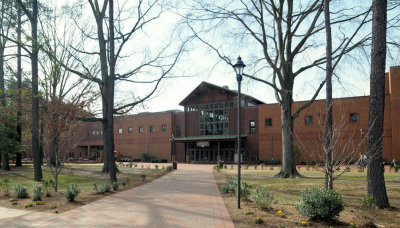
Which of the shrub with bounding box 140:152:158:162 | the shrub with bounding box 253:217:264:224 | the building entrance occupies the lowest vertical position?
the shrub with bounding box 140:152:158:162

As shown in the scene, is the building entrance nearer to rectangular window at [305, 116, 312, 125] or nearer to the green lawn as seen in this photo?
rectangular window at [305, 116, 312, 125]

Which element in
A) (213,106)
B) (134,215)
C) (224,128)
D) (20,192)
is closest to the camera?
(134,215)

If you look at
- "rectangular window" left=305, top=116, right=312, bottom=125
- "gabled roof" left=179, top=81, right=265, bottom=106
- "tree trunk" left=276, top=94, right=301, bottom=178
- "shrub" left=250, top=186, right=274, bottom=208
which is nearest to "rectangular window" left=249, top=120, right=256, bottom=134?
"gabled roof" left=179, top=81, right=265, bottom=106

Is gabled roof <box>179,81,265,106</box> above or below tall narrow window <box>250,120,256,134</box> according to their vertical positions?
Answer: above

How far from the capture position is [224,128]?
1715 inches

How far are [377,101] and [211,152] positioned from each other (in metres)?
37.8

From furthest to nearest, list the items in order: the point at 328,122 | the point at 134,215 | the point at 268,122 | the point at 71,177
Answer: the point at 268,122, the point at 71,177, the point at 328,122, the point at 134,215

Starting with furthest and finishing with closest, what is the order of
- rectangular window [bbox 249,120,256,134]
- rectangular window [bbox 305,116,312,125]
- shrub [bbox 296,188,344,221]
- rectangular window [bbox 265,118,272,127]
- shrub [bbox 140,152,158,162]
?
shrub [bbox 140,152,158,162] < rectangular window [bbox 249,120,256,134] < rectangular window [bbox 265,118,272,127] < rectangular window [bbox 305,116,312,125] < shrub [bbox 296,188,344,221]

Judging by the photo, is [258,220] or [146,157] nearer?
[258,220]

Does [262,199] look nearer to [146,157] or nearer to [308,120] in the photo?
[308,120]

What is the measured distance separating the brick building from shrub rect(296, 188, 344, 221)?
26.7 metres

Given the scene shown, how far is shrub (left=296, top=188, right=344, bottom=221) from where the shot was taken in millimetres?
6207

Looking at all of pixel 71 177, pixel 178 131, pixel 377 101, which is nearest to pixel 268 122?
pixel 178 131

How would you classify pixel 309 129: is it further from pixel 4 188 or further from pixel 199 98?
pixel 4 188
